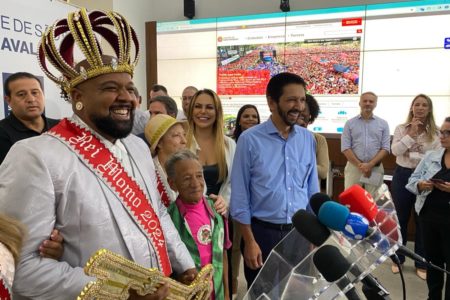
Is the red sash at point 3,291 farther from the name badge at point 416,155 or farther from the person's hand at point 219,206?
the name badge at point 416,155

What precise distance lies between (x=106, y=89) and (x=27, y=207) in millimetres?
409

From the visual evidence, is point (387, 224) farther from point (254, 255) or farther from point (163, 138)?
point (163, 138)

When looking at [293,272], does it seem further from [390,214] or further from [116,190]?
[116,190]

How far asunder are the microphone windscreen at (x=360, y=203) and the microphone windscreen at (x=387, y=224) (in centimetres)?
1

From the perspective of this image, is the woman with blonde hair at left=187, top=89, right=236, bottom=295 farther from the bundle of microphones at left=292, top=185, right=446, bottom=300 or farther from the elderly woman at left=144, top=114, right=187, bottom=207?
the bundle of microphones at left=292, top=185, right=446, bottom=300

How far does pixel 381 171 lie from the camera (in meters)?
3.93

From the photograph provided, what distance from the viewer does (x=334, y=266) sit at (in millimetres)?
748

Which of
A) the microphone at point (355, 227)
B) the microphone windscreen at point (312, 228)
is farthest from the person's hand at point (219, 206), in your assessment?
the microphone at point (355, 227)

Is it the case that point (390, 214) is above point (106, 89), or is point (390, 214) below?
below

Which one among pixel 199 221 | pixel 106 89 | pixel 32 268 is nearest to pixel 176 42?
pixel 199 221

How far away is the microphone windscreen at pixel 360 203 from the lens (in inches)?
34.7

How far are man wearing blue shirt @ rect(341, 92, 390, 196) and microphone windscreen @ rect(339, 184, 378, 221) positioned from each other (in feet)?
10.4

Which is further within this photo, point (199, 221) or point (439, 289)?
point (439, 289)

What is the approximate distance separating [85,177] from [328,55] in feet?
13.4
